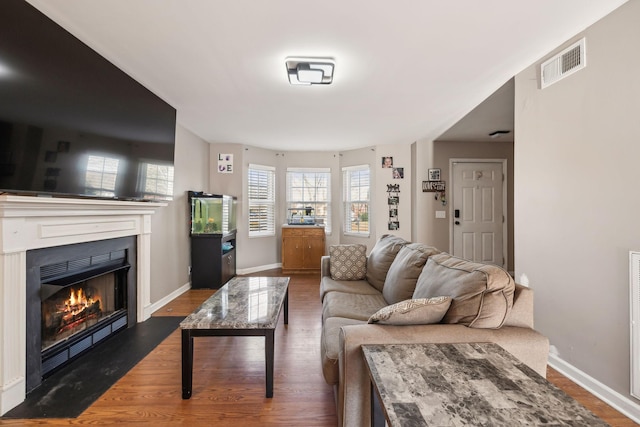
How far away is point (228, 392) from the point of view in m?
1.79

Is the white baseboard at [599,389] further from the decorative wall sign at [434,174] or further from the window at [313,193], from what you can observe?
the window at [313,193]

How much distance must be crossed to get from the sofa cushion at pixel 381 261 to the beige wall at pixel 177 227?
255 cm

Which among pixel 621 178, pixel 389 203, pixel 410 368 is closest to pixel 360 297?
pixel 410 368

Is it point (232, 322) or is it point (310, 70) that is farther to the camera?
point (310, 70)

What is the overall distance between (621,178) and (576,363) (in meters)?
1.27

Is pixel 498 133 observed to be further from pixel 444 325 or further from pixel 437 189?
pixel 444 325

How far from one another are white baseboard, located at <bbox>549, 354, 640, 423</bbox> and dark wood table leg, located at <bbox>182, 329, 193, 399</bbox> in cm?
258

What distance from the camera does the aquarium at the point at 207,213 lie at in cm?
409

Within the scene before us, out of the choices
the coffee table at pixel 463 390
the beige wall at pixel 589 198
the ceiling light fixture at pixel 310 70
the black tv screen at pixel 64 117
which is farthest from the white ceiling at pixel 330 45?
the coffee table at pixel 463 390

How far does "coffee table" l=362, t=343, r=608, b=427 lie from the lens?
2.52 ft

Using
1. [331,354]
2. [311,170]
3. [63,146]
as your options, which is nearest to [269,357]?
[331,354]

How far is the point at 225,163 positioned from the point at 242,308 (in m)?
3.47

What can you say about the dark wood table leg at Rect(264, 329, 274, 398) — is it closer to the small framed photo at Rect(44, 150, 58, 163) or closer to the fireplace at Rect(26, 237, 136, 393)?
the fireplace at Rect(26, 237, 136, 393)

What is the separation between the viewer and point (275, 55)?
2.16m
